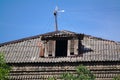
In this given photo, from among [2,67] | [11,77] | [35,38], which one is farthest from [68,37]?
[2,67]

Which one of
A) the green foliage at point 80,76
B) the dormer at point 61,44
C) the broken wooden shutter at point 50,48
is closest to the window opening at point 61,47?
the dormer at point 61,44

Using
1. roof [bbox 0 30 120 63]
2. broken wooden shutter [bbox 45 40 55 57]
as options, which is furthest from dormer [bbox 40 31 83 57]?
roof [bbox 0 30 120 63]

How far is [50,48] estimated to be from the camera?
1886 centimetres

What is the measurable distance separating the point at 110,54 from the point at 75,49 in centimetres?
189

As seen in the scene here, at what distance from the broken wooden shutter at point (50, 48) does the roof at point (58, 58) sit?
28 centimetres

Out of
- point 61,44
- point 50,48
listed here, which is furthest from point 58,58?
point 61,44

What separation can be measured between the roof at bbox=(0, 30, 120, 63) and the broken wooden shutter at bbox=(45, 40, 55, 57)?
0.28 meters

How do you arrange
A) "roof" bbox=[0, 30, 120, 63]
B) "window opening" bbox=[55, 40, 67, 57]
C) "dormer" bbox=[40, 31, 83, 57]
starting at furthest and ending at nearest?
"window opening" bbox=[55, 40, 67, 57]
"dormer" bbox=[40, 31, 83, 57]
"roof" bbox=[0, 30, 120, 63]

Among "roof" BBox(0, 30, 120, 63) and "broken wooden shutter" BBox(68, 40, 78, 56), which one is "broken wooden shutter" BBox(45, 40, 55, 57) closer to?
"roof" BBox(0, 30, 120, 63)

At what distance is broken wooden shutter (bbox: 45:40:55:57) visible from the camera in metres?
18.7

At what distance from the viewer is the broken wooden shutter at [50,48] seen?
18656 millimetres

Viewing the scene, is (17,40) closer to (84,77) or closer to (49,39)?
(49,39)

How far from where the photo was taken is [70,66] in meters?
18.0

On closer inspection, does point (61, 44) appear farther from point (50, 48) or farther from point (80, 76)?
point (80, 76)
